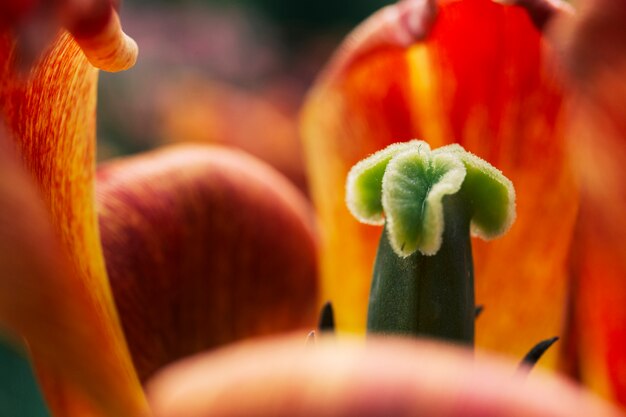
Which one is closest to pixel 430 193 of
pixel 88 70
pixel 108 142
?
pixel 88 70

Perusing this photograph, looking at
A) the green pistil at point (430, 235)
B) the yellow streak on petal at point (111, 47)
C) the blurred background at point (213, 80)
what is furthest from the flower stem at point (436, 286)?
the blurred background at point (213, 80)

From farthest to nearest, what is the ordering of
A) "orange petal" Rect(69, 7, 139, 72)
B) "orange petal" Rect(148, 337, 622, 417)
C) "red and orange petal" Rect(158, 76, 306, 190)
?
"red and orange petal" Rect(158, 76, 306, 190) < "orange petal" Rect(69, 7, 139, 72) < "orange petal" Rect(148, 337, 622, 417)

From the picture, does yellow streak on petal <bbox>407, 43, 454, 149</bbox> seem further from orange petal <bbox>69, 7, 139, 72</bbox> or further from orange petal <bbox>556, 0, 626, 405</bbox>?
orange petal <bbox>69, 7, 139, 72</bbox>

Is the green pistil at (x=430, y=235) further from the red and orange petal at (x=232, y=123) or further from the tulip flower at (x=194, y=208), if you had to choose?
the red and orange petal at (x=232, y=123)

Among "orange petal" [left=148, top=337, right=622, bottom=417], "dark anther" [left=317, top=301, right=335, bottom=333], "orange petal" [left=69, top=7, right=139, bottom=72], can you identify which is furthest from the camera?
"dark anther" [left=317, top=301, right=335, bottom=333]

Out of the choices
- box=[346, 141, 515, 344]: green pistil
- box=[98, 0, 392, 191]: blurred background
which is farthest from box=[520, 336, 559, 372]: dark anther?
box=[98, 0, 392, 191]: blurred background

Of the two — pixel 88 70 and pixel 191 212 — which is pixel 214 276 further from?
pixel 88 70
